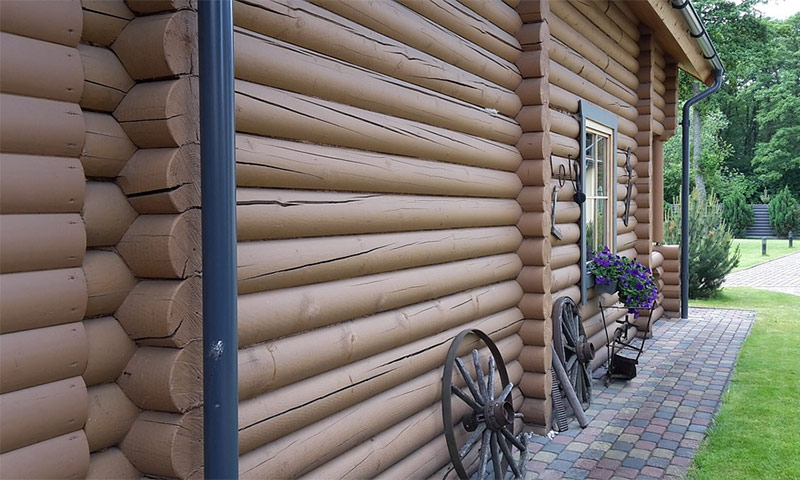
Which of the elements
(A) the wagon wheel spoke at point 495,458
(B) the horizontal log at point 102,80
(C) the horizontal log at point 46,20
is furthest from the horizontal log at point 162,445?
(A) the wagon wheel spoke at point 495,458

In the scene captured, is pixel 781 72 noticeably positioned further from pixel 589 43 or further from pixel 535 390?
pixel 535 390

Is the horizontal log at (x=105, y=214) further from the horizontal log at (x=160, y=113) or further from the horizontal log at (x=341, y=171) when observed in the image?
the horizontal log at (x=160, y=113)

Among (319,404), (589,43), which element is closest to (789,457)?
(319,404)

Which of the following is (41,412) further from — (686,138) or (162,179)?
(686,138)

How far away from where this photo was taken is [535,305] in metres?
4.83

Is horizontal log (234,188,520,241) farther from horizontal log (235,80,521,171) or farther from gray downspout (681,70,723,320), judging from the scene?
gray downspout (681,70,723,320)

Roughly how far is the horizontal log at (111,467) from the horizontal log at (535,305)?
337 centimetres

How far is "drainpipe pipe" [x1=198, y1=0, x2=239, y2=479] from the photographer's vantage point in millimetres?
1826

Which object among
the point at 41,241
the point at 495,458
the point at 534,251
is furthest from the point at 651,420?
the point at 41,241

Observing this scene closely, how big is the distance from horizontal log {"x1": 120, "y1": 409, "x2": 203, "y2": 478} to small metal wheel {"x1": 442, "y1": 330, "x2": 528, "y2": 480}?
1.83 m

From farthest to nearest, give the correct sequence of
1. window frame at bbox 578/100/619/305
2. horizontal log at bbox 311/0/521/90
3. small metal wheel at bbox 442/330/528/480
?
window frame at bbox 578/100/619/305
small metal wheel at bbox 442/330/528/480
horizontal log at bbox 311/0/521/90

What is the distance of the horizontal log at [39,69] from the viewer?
1.57m

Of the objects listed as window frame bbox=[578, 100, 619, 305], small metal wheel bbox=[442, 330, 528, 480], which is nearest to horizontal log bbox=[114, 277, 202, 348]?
small metal wheel bbox=[442, 330, 528, 480]

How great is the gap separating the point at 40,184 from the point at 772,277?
17.6m
